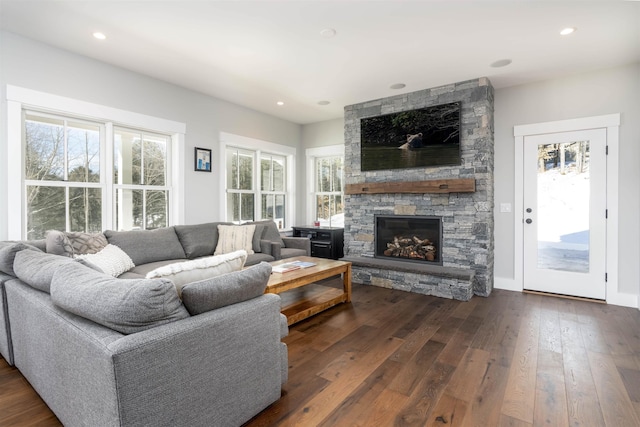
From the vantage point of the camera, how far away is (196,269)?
166 centimetres

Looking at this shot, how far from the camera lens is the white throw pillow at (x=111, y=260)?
2819mm

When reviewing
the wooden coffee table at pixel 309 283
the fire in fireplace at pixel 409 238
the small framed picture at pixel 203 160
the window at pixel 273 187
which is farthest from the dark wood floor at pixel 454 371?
the window at pixel 273 187

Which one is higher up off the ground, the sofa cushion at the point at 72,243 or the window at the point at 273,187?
the window at the point at 273,187

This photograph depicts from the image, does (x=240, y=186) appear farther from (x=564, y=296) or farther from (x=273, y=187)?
(x=564, y=296)

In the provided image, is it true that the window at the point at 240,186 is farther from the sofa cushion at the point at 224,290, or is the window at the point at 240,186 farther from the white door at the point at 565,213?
the white door at the point at 565,213

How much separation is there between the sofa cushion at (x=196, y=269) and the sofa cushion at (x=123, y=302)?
0.18 m

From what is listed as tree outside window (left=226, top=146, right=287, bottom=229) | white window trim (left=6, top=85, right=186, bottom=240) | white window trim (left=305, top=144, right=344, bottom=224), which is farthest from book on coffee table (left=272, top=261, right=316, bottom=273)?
white window trim (left=305, top=144, right=344, bottom=224)

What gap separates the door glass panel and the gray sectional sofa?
3.66 metres

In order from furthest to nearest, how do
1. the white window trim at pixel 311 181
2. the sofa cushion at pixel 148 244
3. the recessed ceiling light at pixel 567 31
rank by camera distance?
1. the white window trim at pixel 311 181
2. the sofa cushion at pixel 148 244
3. the recessed ceiling light at pixel 567 31

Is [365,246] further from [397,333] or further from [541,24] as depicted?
[541,24]

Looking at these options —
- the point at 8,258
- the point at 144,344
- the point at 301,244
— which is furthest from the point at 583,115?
the point at 8,258

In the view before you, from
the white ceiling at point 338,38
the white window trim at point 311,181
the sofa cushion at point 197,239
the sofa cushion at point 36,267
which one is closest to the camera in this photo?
the sofa cushion at point 36,267

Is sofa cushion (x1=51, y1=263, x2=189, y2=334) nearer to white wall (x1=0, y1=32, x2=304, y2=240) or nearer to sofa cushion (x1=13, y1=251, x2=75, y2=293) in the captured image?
sofa cushion (x1=13, y1=251, x2=75, y2=293)

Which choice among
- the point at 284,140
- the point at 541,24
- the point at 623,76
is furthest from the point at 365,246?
the point at 623,76
